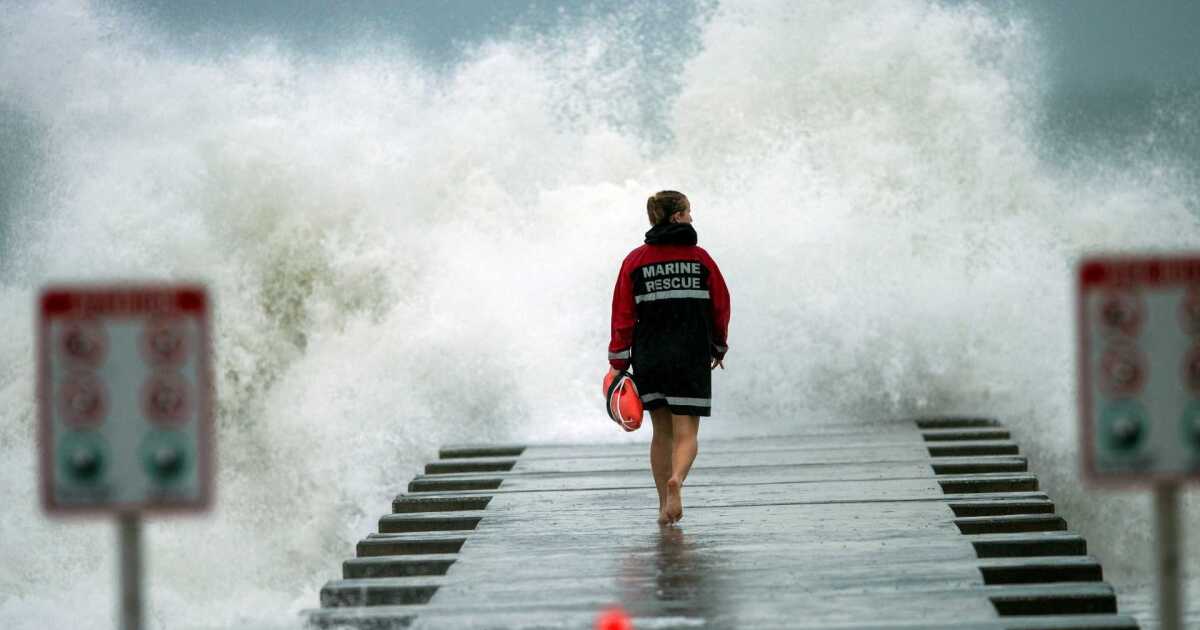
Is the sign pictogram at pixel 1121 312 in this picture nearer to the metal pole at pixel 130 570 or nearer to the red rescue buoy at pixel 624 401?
the metal pole at pixel 130 570

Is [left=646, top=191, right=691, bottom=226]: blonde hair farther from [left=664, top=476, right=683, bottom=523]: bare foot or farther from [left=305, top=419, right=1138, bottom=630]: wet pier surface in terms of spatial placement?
[left=305, top=419, right=1138, bottom=630]: wet pier surface

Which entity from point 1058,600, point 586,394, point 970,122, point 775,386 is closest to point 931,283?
point 775,386

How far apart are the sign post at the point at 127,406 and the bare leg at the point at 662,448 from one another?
395 centimetres

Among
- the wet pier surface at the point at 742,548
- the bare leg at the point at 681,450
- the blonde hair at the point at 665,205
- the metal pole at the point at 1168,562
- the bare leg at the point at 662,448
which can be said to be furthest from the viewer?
the bare leg at the point at 662,448

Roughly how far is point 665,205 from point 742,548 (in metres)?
1.46

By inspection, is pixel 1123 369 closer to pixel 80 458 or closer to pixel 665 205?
pixel 80 458

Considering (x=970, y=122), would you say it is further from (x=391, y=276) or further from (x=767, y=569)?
(x=767, y=569)

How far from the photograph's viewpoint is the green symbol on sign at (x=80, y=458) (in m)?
3.76

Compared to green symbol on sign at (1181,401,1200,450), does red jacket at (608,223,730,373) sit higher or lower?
higher

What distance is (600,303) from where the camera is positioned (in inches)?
581

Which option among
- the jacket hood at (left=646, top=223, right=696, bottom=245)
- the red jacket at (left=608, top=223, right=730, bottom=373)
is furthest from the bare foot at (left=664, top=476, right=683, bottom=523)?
the jacket hood at (left=646, top=223, right=696, bottom=245)

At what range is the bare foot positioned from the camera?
7449 millimetres

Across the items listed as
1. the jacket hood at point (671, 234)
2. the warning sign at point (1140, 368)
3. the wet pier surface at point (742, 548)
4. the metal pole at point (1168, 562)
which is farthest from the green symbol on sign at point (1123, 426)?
the jacket hood at point (671, 234)

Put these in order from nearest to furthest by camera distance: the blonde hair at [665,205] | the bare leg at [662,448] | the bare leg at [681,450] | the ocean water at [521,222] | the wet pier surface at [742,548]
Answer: the wet pier surface at [742,548], the blonde hair at [665,205], the bare leg at [681,450], the bare leg at [662,448], the ocean water at [521,222]
